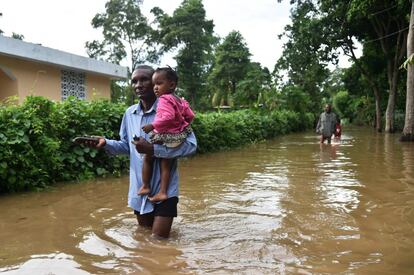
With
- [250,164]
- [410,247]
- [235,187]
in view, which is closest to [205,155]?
[250,164]

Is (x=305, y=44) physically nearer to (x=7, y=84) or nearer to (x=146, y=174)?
(x=7, y=84)

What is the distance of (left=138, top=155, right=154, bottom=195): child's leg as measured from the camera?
3.85 m

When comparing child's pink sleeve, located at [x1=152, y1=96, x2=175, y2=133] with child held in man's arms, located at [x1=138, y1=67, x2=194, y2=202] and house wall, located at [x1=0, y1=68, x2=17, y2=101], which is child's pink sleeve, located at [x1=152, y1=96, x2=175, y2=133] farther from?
house wall, located at [x1=0, y1=68, x2=17, y2=101]

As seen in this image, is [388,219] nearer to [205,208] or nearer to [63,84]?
[205,208]

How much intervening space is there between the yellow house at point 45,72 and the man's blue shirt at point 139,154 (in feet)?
29.2

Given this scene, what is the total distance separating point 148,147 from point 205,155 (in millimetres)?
9117

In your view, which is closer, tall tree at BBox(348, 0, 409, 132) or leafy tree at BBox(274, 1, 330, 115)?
tall tree at BBox(348, 0, 409, 132)

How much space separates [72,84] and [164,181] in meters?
13.7

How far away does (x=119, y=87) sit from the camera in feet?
108

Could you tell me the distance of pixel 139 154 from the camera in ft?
13.2

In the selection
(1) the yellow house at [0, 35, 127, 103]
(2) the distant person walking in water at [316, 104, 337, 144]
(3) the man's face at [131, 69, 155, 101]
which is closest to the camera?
(3) the man's face at [131, 69, 155, 101]

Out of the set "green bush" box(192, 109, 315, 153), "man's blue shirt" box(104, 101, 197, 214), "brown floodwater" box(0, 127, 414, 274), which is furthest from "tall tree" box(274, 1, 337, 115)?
"man's blue shirt" box(104, 101, 197, 214)

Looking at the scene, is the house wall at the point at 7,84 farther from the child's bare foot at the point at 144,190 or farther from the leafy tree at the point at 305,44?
the leafy tree at the point at 305,44

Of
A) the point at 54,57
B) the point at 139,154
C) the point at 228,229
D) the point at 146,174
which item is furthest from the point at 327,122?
the point at 146,174
